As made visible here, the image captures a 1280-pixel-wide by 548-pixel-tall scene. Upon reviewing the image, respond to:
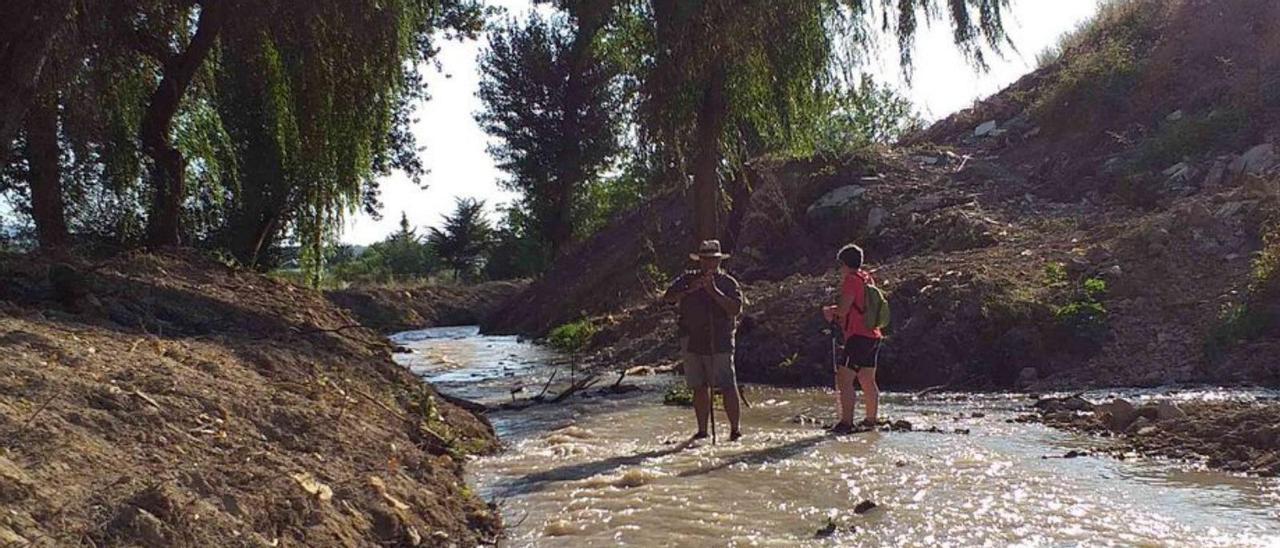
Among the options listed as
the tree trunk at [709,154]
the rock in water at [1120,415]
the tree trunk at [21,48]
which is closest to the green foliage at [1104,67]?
the tree trunk at [709,154]

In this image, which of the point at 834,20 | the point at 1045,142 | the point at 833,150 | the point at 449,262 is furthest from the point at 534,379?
the point at 449,262

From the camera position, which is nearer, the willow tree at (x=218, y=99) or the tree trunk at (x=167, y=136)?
the willow tree at (x=218, y=99)

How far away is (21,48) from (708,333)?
18.4 feet

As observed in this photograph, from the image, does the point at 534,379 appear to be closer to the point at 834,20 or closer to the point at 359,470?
the point at 834,20

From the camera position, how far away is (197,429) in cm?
482

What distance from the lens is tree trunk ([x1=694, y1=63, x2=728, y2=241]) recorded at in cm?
1359

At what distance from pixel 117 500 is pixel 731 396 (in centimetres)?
586

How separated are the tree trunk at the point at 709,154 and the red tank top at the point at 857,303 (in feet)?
16.2

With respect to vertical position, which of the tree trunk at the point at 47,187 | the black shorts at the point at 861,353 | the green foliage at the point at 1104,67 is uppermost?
the green foliage at the point at 1104,67

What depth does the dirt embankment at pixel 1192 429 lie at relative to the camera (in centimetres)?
689

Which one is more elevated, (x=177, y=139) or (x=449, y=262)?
(x=449, y=262)

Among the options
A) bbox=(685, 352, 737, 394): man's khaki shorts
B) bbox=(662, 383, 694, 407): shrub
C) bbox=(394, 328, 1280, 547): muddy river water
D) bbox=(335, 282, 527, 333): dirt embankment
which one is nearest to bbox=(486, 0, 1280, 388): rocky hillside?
bbox=(394, 328, 1280, 547): muddy river water

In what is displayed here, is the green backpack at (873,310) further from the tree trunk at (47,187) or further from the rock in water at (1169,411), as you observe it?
the tree trunk at (47,187)

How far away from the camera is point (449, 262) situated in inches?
2451
